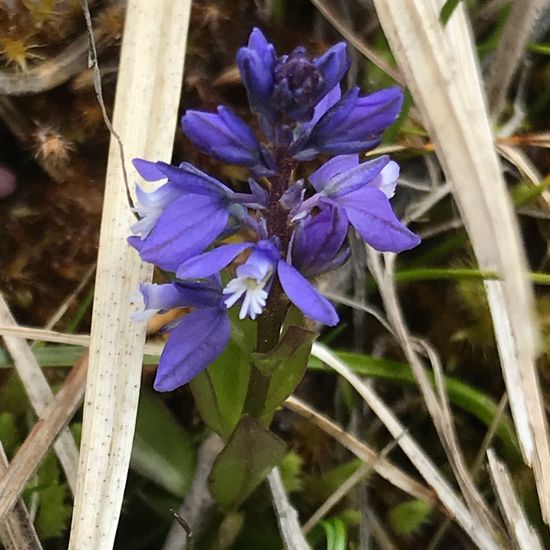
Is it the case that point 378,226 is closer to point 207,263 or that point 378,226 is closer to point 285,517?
point 207,263

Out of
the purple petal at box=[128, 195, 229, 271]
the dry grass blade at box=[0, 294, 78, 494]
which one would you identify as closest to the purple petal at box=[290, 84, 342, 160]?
the purple petal at box=[128, 195, 229, 271]

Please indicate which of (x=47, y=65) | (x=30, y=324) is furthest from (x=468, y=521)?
(x=47, y=65)

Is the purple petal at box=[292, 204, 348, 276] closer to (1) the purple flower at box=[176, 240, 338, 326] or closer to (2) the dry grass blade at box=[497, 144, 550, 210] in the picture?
(1) the purple flower at box=[176, 240, 338, 326]

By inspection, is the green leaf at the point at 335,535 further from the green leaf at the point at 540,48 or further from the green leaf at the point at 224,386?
the green leaf at the point at 540,48

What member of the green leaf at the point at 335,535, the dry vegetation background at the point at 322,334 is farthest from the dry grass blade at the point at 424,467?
the green leaf at the point at 335,535

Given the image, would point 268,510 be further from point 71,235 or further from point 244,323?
point 71,235

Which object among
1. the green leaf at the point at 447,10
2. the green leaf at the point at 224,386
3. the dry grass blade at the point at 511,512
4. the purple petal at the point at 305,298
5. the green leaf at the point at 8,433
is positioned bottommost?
the dry grass blade at the point at 511,512

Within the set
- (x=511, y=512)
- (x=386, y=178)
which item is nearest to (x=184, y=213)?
(x=386, y=178)
